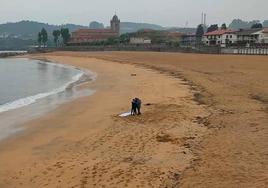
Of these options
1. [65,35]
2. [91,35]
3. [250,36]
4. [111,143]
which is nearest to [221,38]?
[250,36]

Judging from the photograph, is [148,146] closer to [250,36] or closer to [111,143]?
[111,143]

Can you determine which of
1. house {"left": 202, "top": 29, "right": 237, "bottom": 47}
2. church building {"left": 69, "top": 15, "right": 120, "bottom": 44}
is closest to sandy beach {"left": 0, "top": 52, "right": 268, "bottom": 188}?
house {"left": 202, "top": 29, "right": 237, "bottom": 47}

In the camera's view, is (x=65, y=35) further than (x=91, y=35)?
No

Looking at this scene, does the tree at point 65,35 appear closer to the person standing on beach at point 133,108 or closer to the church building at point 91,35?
the church building at point 91,35

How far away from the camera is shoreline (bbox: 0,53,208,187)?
1071cm

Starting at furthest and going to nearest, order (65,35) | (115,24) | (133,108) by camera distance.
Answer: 1. (115,24)
2. (65,35)
3. (133,108)

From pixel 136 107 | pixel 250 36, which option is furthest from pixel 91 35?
pixel 136 107

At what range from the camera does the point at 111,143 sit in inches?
542

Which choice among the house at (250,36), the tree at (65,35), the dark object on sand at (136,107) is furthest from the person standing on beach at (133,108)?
the tree at (65,35)

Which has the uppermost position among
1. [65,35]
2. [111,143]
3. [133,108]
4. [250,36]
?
[250,36]

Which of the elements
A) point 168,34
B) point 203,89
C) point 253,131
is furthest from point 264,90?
point 168,34

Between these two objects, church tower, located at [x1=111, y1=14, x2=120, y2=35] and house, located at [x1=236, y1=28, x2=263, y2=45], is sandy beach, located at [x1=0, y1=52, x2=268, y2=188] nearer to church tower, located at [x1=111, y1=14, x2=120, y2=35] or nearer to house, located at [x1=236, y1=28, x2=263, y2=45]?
house, located at [x1=236, y1=28, x2=263, y2=45]

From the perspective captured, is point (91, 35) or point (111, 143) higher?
point (91, 35)

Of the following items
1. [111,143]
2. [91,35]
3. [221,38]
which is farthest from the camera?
[91,35]
